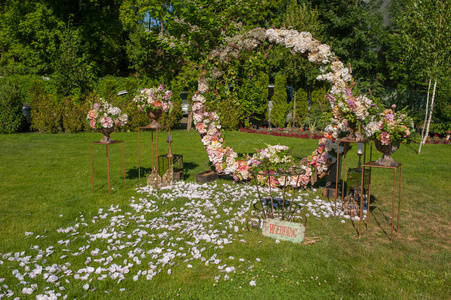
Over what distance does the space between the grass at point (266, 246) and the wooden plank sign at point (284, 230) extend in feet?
0.27

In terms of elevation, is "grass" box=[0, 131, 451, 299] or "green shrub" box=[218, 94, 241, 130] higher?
"green shrub" box=[218, 94, 241, 130]

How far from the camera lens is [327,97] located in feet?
17.3

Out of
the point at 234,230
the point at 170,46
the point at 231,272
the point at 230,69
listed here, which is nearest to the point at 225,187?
the point at 234,230

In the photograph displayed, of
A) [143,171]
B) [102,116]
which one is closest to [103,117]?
[102,116]

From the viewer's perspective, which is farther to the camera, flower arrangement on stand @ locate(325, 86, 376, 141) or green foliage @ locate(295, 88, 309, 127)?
green foliage @ locate(295, 88, 309, 127)

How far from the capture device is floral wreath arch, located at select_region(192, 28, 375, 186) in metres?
4.62

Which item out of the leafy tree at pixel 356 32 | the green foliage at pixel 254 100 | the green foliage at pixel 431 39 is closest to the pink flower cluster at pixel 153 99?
the green foliage at pixel 254 100

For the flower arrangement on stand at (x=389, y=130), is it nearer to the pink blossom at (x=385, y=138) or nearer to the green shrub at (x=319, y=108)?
the pink blossom at (x=385, y=138)

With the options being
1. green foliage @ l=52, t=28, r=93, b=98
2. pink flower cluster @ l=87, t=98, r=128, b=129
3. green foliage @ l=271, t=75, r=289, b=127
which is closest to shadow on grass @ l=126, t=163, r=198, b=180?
pink flower cluster @ l=87, t=98, r=128, b=129

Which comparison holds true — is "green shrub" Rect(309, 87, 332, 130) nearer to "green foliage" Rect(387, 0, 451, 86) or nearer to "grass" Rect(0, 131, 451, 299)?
"green foliage" Rect(387, 0, 451, 86)

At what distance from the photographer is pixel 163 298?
2.99 metres

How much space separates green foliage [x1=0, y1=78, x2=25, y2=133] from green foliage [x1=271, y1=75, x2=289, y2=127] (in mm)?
10427

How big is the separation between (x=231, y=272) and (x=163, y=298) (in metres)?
0.72

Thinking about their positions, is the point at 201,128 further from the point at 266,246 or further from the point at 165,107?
the point at 266,246
